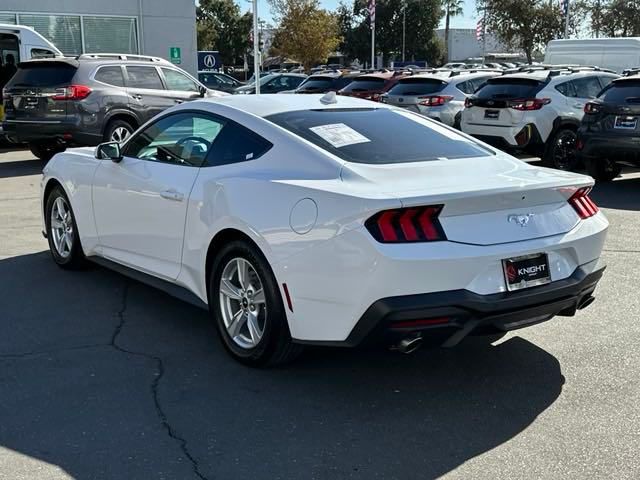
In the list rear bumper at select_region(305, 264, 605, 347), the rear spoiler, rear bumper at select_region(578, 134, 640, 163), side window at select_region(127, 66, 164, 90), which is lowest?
rear bumper at select_region(305, 264, 605, 347)

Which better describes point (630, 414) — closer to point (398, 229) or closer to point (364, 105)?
point (398, 229)

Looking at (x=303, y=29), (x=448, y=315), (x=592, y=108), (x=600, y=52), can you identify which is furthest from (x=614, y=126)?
(x=303, y=29)

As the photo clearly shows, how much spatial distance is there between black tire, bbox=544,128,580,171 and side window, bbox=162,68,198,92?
22.7ft

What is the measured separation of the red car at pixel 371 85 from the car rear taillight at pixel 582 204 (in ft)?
42.1

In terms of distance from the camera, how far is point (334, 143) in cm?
438

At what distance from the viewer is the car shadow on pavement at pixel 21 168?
41.3ft

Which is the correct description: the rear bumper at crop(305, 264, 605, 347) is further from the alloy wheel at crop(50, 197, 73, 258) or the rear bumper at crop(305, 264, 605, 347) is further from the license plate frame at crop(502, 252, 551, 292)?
the alloy wheel at crop(50, 197, 73, 258)

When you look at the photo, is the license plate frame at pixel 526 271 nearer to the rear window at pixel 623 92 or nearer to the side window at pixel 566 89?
the rear window at pixel 623 92

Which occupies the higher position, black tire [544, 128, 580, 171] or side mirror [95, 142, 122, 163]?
side mirror [95, 142, 122, 163]

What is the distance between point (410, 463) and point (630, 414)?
126cm

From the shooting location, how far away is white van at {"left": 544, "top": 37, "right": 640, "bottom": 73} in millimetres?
19531

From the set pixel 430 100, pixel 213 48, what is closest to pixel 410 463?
pixel 430 100

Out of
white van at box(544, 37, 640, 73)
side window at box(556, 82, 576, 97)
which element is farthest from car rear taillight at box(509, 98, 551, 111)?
white van at box(544, 37, 640, 73)

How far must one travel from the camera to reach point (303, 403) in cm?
395
